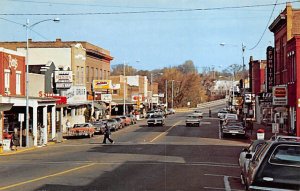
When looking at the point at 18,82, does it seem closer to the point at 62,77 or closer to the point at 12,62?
the point at 12,62

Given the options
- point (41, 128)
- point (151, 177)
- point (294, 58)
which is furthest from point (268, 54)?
point (151, 177)

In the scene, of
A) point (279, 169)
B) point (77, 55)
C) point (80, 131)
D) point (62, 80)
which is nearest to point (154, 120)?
point (77, 55)

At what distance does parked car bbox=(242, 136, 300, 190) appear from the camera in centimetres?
998

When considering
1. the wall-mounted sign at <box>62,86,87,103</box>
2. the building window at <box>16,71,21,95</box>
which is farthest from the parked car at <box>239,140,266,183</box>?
the wall-mounted sign at <box>62,86,87,103</box>

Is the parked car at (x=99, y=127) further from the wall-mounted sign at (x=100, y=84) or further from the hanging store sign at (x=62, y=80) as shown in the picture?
the wall-mounted sign at (x=100, y=84)

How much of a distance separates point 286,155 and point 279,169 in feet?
1.74

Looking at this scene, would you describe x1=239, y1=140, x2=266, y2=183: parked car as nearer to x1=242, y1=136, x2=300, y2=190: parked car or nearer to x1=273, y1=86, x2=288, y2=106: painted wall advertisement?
x1=242, y1=136, x2=300, y2=190: parked car

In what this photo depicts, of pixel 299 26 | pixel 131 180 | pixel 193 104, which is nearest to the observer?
pixel 131 180

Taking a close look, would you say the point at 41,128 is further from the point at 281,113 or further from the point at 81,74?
the point at 81,74

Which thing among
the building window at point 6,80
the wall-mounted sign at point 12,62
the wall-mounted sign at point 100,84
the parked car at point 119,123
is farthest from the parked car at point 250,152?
the wall-mounted sign at point 100,84

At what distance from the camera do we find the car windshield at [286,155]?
10453 mm

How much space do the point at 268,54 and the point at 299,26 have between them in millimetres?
9662

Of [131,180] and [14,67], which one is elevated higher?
[14,67]

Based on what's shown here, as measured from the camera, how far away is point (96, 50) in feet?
270
